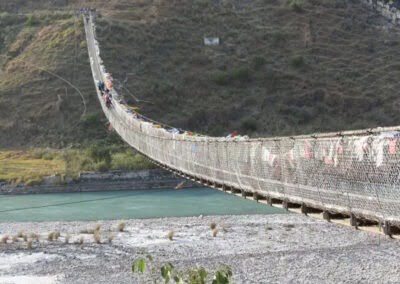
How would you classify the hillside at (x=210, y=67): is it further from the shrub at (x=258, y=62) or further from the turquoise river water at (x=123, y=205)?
the turquoise river water at (x=123, y=205)

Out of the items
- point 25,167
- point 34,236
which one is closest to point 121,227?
point 34,236

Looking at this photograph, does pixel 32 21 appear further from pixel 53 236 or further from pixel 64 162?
pixel 53 236

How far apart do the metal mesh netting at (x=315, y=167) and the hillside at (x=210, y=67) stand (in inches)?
873

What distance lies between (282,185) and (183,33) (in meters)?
35.4

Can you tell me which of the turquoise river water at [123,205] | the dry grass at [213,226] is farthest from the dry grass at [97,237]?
the turquoise river water at [123,205]

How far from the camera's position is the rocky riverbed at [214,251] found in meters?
14.1

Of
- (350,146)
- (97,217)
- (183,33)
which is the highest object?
(183,33)

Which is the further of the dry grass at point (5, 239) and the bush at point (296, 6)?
the bush at point (296, 6)

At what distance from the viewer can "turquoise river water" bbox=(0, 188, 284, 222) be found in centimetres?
2286

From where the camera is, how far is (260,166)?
8305mm

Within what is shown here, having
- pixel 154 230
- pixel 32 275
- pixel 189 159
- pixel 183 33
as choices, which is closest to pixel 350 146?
pixel 189 159

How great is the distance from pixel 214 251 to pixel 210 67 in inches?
920

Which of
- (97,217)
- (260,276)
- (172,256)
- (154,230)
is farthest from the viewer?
(97,217)

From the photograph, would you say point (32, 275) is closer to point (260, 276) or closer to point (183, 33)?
point (260, 276)
